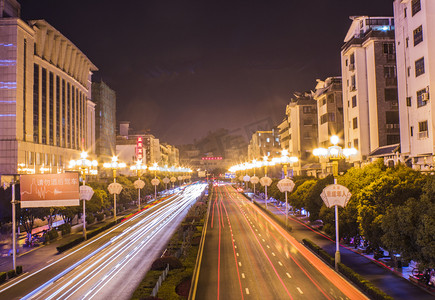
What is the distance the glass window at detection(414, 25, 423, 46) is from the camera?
42062 mm

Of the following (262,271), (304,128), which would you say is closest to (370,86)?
(262,271)

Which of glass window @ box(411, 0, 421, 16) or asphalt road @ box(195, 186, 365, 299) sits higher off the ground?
glass window @ box(411, 0, 421, 16)

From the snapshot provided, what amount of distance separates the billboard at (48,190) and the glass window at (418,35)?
37101 millimetres

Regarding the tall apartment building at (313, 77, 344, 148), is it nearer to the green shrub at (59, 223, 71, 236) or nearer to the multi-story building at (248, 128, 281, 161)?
the green shrub at (59, 223, 71, 236)

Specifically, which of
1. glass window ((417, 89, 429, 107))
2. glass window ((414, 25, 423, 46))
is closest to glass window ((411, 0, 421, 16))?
glass window ((414, 25, 423, 46))

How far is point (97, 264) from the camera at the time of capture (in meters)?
30.3

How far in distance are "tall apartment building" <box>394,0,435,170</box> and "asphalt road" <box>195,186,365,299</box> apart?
57.2ft

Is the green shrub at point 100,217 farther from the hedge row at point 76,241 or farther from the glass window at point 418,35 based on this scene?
the glass window at point 418,35

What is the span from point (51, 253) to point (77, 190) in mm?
8122

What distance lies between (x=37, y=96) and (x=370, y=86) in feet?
240

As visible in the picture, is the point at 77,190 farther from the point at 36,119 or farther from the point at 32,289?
the point at 36,119

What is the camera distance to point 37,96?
92688 mm

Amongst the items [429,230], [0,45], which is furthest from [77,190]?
[0,45]

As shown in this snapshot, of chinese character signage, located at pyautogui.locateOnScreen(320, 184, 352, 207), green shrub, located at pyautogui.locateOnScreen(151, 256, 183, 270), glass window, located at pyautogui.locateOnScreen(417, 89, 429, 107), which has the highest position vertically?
glass window, located at pyautogui.locateOnScreen(417, 89, 429, 107)
